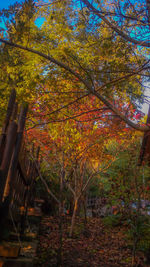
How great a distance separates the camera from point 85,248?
6.45 m

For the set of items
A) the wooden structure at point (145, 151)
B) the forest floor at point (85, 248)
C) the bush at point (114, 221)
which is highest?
the wooden structure at point (145, 151)

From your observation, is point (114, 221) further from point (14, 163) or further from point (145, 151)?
point (14, 163)

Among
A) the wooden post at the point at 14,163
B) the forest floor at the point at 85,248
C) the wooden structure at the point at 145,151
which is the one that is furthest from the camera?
the wooden structure at the point at 145,151

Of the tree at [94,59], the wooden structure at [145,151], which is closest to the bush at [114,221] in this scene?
the wooden structure at [145,151]

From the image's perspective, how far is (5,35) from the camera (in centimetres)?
410

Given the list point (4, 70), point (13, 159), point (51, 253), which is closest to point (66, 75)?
point (4, 70)

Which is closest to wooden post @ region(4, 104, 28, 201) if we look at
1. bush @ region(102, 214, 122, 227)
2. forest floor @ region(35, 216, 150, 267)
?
forest floor @ region(35, 216, 150, 267)

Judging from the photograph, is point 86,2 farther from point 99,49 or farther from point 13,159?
point 13,159

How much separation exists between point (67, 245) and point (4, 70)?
4.61 meters

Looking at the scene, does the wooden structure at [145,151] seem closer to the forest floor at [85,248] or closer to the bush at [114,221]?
the forest floor at [85,248]

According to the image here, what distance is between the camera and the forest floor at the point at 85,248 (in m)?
5.25

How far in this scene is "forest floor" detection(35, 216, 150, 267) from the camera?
5250 mm

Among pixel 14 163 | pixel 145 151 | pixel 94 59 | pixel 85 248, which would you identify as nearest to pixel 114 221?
pixel 85 248

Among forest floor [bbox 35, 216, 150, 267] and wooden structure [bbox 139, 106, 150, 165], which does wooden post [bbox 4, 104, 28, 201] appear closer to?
forest floor [bbox 35, 216, 150, 267]
